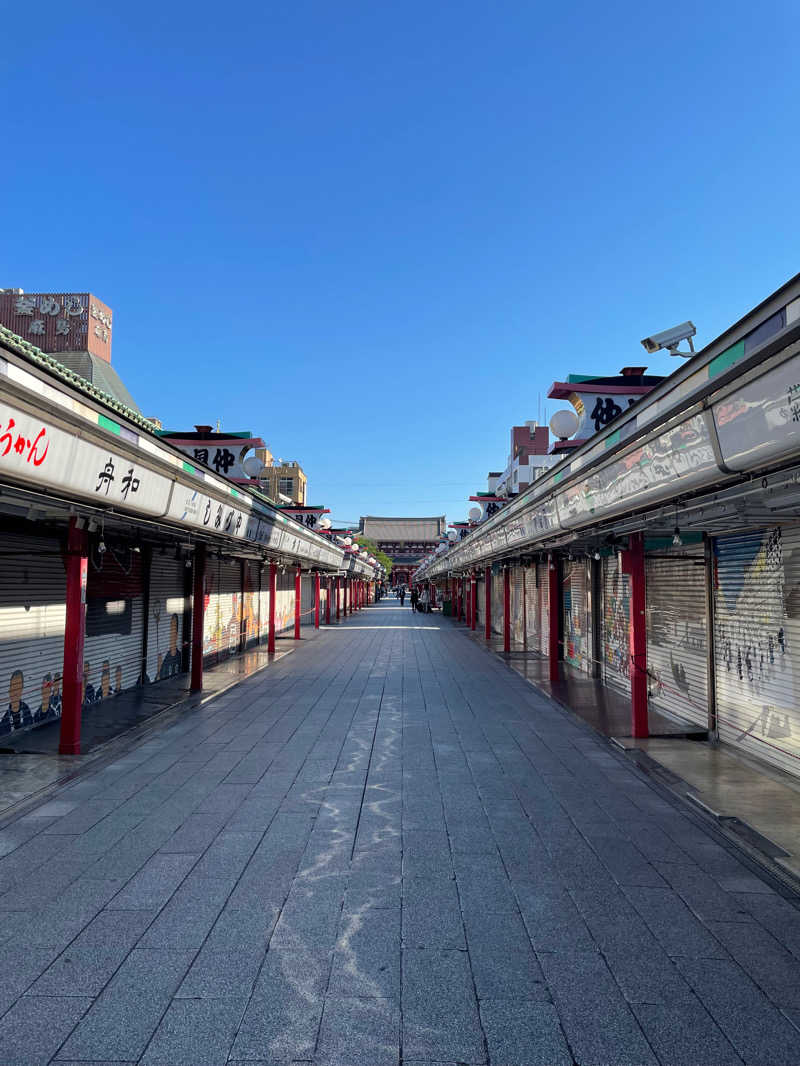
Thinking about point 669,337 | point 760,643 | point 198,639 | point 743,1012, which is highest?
point 669,337

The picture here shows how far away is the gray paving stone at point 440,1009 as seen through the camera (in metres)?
3.11

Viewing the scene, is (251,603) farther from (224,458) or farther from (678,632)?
(678,632)

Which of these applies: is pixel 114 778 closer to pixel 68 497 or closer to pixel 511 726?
pixel 68 497

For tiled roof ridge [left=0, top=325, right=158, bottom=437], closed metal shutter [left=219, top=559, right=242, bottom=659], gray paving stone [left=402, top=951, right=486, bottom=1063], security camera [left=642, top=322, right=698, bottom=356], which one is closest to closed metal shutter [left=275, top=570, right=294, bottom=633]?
closed metal shutter [left=219, top=559, right=242, bottom=659]

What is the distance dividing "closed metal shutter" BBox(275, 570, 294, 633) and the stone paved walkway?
21731 mm

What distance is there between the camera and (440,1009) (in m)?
3.41

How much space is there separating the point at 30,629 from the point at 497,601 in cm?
2393

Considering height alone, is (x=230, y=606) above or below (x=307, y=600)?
above

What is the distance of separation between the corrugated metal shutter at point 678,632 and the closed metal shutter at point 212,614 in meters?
12.2

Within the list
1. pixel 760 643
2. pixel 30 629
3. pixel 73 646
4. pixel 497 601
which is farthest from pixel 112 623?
pixel 497 601

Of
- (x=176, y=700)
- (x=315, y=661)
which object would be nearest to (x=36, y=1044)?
(x=176, y=700)

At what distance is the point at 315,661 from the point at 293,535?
394cm

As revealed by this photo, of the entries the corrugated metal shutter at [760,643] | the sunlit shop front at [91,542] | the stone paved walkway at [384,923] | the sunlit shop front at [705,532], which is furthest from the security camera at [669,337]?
the sunlit shop front at [91,542]

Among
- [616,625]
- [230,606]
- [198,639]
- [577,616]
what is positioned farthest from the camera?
[230,606]
